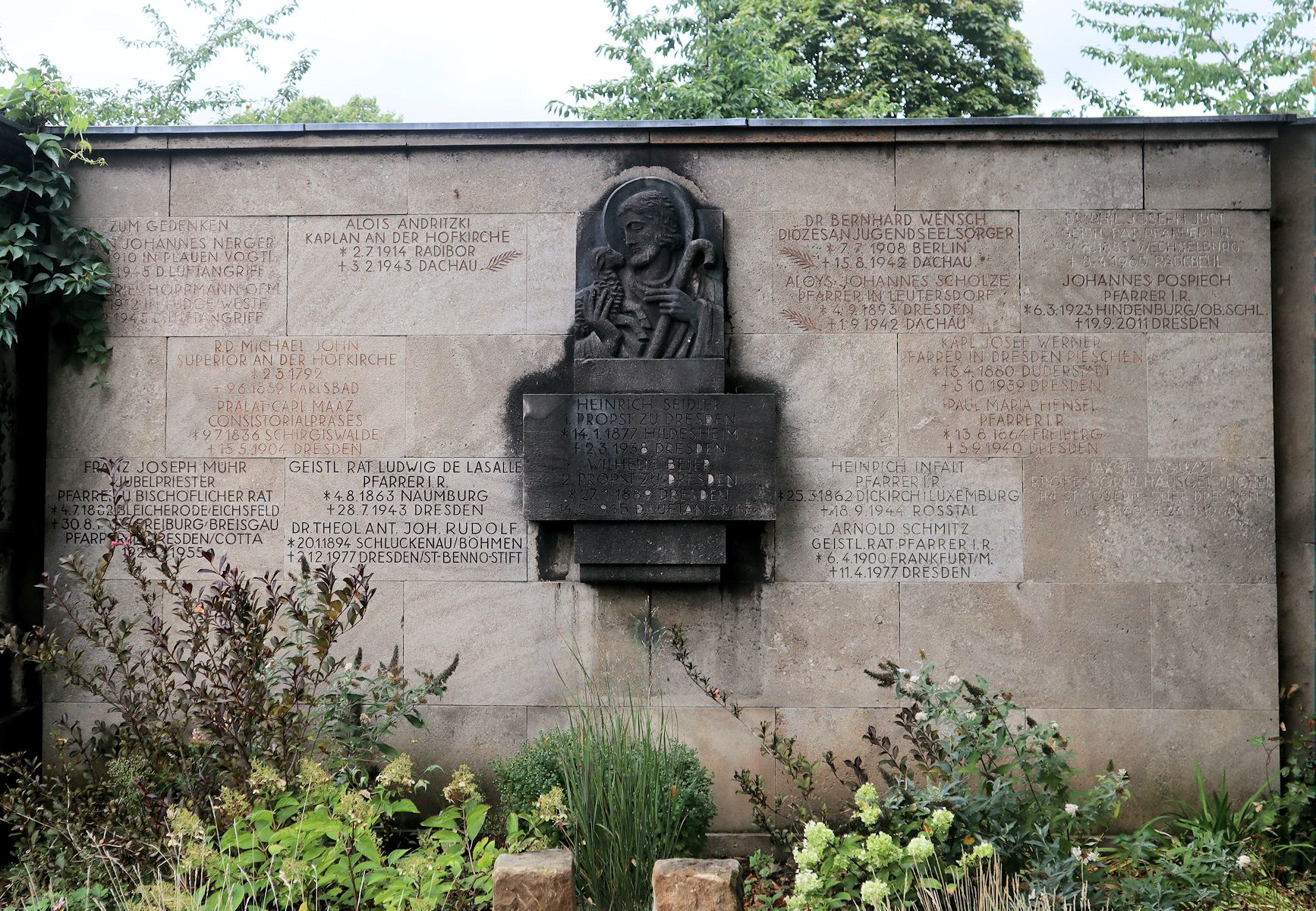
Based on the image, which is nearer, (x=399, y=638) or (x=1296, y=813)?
(x=1296, y=813)

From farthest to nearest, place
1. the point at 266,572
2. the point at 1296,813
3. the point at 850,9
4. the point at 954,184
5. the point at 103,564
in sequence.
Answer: the point at 850,9
the point at 954,184
the point at 266,572
the point at 1296,813
the point at 103,564

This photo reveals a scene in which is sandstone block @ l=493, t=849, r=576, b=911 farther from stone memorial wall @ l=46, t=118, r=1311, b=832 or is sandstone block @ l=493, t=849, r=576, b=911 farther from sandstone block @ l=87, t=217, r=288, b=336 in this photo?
sandstone block @ l=87, t=217, r=288, b=336

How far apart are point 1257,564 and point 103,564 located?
6.41m

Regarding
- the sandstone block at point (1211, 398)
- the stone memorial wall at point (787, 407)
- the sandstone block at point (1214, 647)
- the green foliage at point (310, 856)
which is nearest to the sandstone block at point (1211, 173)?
the stone memorial wall at point (787, 407)

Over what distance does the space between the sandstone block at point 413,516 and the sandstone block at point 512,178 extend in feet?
5.27

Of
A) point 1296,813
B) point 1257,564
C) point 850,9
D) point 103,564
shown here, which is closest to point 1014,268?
point 1257,564

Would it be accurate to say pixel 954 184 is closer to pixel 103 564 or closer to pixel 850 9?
pixel 103 564

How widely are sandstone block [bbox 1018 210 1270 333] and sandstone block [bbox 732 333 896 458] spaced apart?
0.98m

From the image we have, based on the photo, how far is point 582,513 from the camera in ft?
18.4

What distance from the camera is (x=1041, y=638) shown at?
570cm

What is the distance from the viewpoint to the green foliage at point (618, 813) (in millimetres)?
4148

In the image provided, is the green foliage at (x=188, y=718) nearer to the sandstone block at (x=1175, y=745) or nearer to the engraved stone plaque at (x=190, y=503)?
the engraved stone plaque at (x=190, y=503)

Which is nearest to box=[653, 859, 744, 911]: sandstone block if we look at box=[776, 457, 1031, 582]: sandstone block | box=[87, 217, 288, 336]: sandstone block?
box=[776, 457, 1031, 582]: sandstone block

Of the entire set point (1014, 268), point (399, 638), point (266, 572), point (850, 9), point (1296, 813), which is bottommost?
point (1296, 813)
